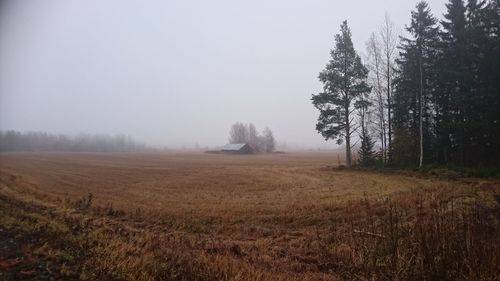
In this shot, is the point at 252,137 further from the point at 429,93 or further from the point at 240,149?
the point at 429,93

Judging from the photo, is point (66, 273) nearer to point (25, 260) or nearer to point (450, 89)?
point (25, 260)

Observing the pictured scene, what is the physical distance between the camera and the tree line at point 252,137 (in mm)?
131125

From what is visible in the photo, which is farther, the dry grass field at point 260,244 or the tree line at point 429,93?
the tree line at point 429,93

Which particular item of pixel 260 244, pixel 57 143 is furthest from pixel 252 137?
pixel 260 244

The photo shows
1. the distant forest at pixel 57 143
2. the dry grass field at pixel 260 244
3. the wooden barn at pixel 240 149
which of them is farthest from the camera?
the distant forest at pixel 57 143

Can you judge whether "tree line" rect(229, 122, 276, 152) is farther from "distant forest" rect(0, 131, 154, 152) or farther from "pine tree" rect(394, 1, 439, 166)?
"pine tree" rect(394, 1, 439, 166)

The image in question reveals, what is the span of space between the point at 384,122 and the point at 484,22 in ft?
38.6

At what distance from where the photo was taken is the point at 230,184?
2538 cm

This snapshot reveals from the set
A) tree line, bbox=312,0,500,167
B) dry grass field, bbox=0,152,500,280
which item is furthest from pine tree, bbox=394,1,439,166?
dry grass field, bbox=0,152,500,280

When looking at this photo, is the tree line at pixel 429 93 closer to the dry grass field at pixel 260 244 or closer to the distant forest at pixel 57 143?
the dry grass field at pixel 260 244

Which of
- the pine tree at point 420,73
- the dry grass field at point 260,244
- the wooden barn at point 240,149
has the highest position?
the pine tree at point 420,73

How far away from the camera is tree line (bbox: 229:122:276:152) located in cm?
13112

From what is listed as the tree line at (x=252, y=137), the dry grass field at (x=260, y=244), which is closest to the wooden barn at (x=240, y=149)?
the tree line at (x=252, y=137)

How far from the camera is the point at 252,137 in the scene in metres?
138
